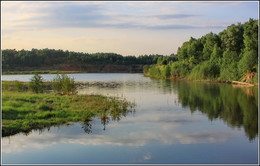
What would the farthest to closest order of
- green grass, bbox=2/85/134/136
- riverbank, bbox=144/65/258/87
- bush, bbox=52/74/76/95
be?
riverbank, bbox=144/65/258/87 < bush, bbox=52/74/76/95 < green grass, bbox=2/85/134/136

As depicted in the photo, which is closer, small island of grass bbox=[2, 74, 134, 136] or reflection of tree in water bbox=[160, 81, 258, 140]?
small island of grass bbox=[2, 74, 134, 136]

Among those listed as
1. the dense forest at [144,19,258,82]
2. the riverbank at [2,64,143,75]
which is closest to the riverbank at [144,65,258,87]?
the dense forest at [144,19,258,82]

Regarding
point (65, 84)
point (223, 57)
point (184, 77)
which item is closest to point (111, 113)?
point (65, 84)

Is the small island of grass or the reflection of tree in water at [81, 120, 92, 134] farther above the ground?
the small island of grass

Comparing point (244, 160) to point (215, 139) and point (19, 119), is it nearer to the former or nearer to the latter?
point (215, 139)

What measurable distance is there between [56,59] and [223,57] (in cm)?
9885

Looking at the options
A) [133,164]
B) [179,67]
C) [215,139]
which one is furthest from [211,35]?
[133,164]

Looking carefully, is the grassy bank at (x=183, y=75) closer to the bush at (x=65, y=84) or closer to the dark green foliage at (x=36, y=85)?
the bush at (x=65, y=84)

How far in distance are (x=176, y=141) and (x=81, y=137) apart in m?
5.81

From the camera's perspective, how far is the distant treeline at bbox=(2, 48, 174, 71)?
13088cm

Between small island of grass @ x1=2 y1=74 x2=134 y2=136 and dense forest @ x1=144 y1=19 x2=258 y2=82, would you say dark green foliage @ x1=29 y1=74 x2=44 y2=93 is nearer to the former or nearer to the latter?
small island of grass @ x1=2 y1=74 x2=134 y2=136

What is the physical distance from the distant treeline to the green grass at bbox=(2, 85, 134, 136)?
10155 centimetres

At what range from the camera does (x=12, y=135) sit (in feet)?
63.7

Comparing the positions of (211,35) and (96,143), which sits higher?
(211,35)
